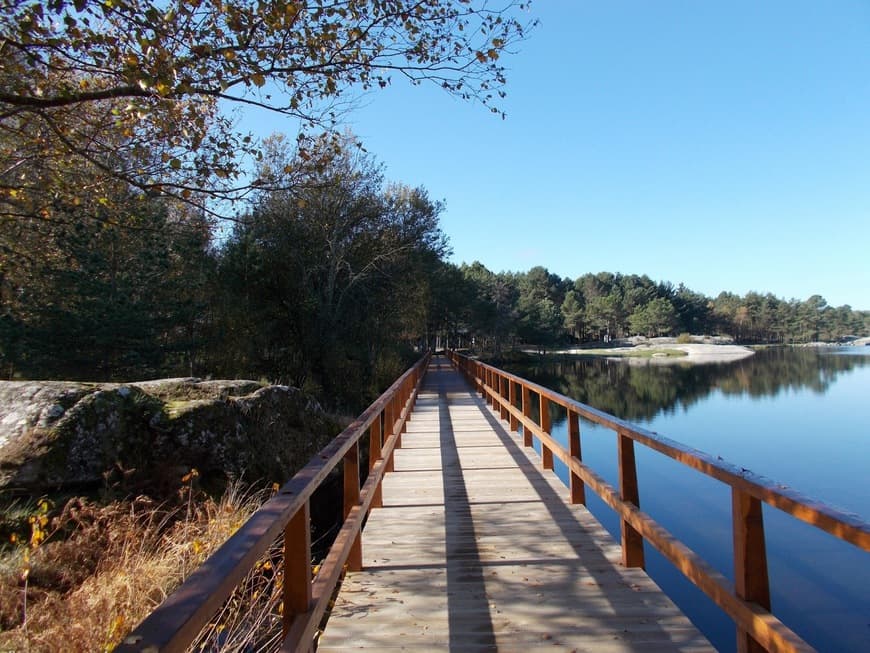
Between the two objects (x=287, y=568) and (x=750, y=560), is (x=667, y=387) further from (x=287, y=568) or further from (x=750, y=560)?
(x=287, y=568)

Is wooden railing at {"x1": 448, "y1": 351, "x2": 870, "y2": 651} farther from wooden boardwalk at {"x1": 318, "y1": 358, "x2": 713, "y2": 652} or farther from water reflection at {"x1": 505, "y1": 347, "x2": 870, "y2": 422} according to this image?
water reflection at {"x1": 505, "y1": 347, "x2": 870, "y2": 422}

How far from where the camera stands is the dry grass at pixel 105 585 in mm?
3057

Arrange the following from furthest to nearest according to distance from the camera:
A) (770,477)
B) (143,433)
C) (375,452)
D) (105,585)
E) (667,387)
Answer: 1. (667,387)
2. (770,477)
3. (143,433)
4. (375,452)
5. (105,585)

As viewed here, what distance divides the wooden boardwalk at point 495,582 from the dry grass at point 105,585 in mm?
839

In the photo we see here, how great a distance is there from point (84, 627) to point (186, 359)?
1319cm

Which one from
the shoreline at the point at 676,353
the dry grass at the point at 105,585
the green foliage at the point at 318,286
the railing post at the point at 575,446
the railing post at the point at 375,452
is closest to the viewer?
the dry grass at the point at 105,585

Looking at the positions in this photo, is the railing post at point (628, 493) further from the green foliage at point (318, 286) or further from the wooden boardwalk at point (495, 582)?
the green foliage at point (318, 286)

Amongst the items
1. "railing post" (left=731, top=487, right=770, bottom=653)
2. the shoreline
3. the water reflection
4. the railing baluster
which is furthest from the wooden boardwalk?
the shoreline

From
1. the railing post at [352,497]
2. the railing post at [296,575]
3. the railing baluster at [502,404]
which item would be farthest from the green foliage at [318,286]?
the railing post at [296,575]

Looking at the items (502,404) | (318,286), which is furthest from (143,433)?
(318,286)

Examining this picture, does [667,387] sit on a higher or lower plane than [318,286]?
lower

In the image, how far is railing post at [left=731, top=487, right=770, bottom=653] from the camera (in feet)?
6.97

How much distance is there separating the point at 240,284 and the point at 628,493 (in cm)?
1597

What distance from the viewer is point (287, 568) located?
7.24ft
